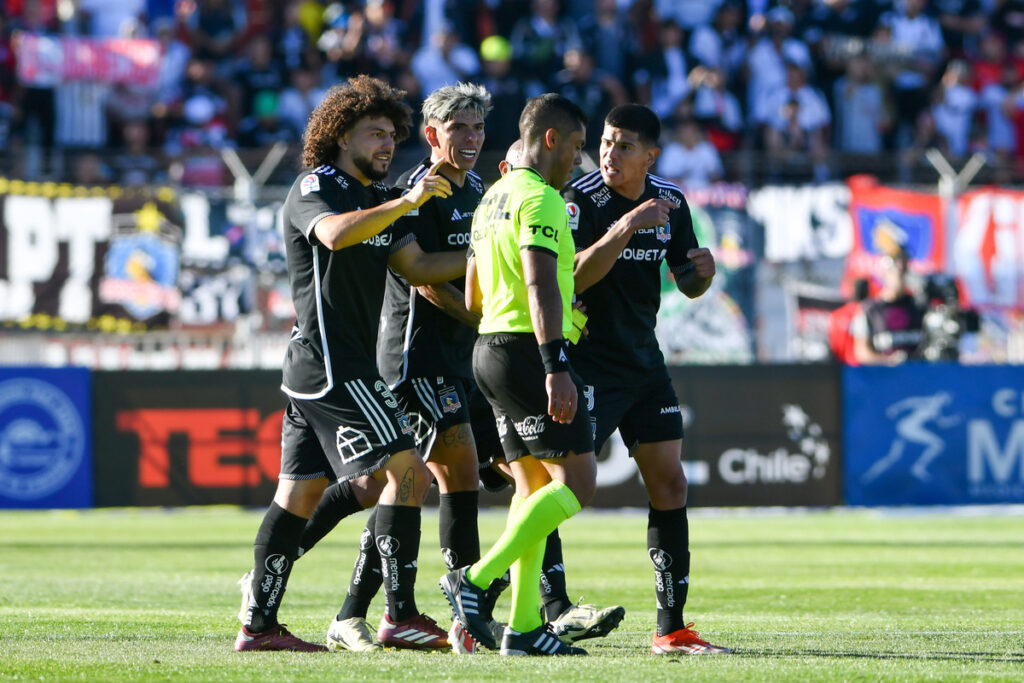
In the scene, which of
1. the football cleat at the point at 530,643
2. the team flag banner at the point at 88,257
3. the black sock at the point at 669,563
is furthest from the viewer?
the team flag banner at the point at 88,257

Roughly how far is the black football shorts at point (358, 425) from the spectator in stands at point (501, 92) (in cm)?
1301

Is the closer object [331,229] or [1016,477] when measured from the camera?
[331,229]

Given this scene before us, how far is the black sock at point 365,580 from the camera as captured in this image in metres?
6.86

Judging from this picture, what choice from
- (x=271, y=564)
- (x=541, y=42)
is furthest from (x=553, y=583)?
(x=541, y=42)

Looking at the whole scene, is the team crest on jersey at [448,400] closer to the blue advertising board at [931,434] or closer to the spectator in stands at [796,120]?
the blue advertising board at [931,434]

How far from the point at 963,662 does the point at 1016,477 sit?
444 inches

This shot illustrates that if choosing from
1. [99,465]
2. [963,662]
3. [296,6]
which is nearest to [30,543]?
[99,465]

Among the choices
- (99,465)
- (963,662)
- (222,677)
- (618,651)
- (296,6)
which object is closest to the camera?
(222,677)

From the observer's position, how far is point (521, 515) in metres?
6.31

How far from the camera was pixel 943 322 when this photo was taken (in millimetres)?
17203

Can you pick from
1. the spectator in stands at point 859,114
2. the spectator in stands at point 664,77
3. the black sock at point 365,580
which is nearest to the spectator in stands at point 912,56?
the spectator in stands at point 859,114

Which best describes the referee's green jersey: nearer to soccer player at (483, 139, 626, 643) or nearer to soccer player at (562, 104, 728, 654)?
soccer player at (483, 139, 626, 643)

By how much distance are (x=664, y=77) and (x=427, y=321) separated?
15.7 m

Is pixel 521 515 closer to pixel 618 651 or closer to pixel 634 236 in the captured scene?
pixel 618 651
